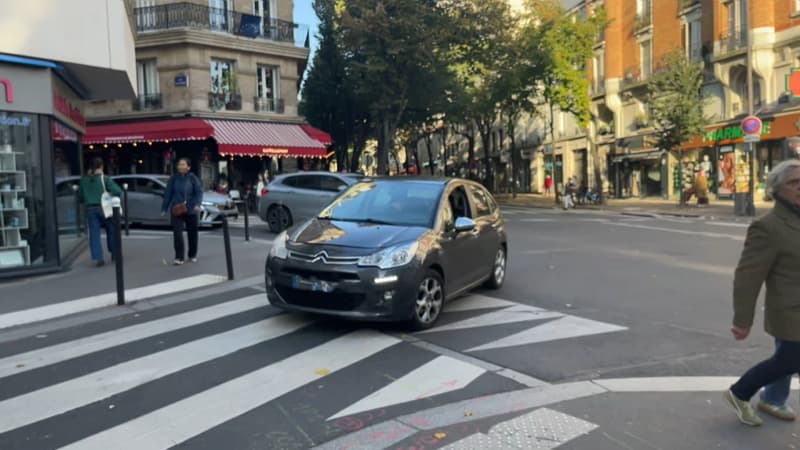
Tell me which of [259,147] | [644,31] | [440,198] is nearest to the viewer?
[440,198]

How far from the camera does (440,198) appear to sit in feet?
23.9

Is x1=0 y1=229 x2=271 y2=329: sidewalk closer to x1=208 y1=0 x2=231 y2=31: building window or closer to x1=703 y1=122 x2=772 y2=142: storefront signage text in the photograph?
x1=208 y1=0 x2=231 y2=31: building window

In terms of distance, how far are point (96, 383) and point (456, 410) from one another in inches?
109

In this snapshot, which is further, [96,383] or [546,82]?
[546,82]

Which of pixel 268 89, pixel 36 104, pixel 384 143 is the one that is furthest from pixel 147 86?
pixel 36 104

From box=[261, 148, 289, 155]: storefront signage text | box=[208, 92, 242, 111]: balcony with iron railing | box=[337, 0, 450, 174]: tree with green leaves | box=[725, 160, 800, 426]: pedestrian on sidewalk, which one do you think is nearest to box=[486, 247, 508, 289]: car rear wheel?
box=[725, 160, 800, 426]: pedestrian on sidewalk

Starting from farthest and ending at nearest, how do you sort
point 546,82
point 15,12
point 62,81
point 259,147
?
point 546,82 < point 259,147 < point 62,81 < point 15,12

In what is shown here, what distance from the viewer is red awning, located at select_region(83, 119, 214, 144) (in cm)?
2444

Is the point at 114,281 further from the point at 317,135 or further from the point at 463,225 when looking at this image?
the point at 317,135

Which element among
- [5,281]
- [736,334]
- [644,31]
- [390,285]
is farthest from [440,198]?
[644,31]

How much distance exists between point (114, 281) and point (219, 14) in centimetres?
2015

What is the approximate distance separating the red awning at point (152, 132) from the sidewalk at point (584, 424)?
22.1m

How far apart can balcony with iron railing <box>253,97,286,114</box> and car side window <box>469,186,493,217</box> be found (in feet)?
67.6

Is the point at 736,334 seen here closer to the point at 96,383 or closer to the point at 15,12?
the point at 96,383
